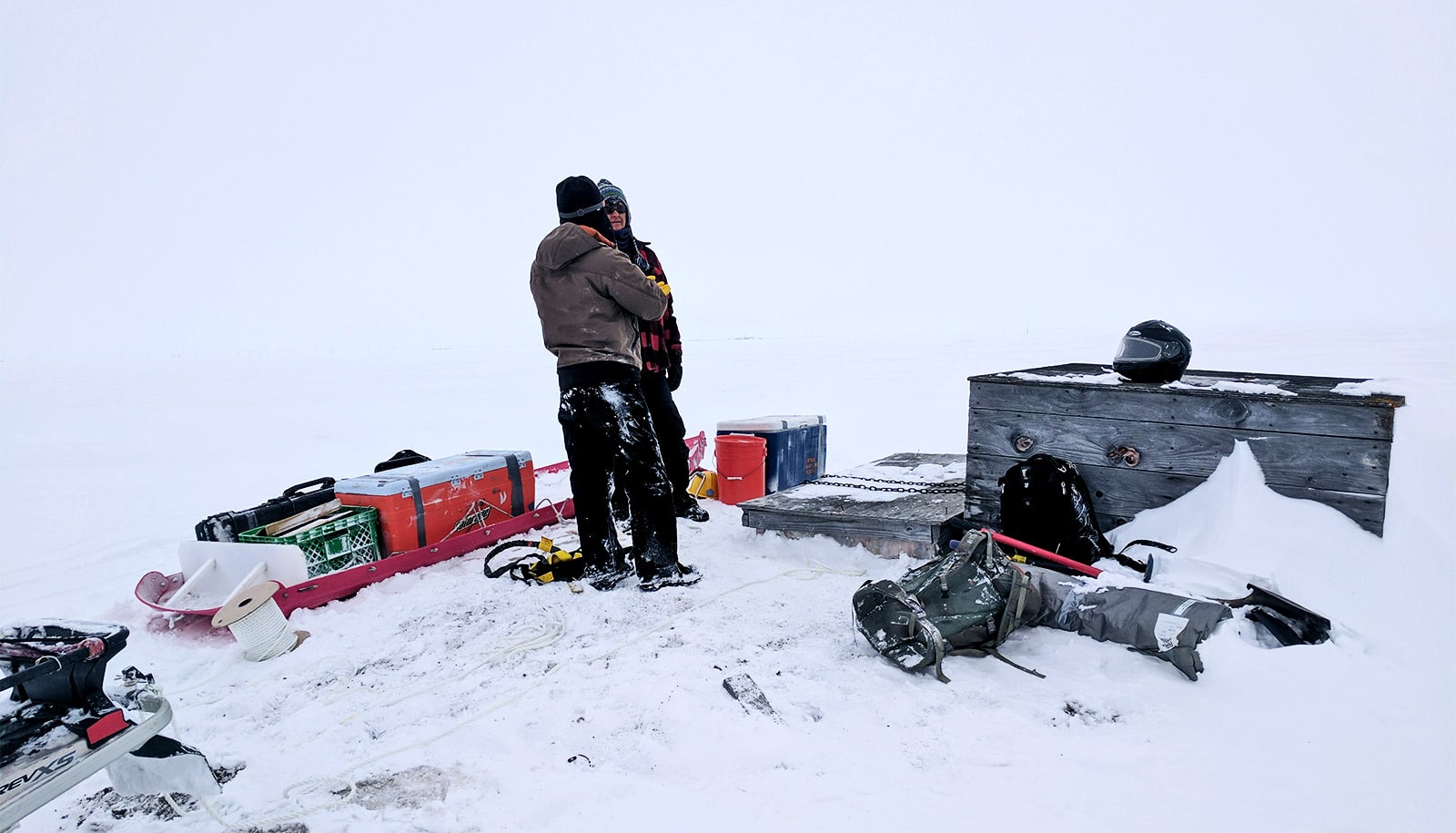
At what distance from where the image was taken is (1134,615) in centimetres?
291

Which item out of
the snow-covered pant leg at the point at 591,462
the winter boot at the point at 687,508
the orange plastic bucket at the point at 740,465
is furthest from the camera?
the orange plastic bucket at the point at 740,465

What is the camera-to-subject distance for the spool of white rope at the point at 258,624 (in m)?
3.16

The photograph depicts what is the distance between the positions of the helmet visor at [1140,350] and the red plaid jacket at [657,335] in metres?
2.61

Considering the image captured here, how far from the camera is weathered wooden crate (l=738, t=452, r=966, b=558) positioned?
430 cm

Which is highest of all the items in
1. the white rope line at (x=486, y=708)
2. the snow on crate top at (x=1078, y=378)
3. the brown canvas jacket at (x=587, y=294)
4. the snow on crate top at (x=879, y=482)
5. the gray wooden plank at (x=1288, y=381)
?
the brown canvas jacket at (x=587, y=294)

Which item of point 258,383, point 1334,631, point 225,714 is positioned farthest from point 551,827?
point 258,383

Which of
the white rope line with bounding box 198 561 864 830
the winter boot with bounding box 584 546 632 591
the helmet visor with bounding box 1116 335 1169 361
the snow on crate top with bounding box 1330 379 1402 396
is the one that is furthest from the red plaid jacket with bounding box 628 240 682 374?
the snow on crate top with bounding box 1330 379 1402 396

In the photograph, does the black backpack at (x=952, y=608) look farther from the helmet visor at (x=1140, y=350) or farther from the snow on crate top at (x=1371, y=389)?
the snow on crate top at (x=1371, y=389)

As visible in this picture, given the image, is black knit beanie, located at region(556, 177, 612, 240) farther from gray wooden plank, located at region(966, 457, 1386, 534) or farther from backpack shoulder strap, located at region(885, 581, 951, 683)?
gray wooden plank, located at region(966, 457, 1386, 534)

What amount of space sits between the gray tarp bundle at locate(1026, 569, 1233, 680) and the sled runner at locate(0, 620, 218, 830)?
295cm

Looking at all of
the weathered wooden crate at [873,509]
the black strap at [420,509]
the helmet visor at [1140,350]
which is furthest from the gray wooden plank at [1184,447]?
the black strap at [420,509]

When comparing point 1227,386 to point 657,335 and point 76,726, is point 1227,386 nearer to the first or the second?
point 657,335

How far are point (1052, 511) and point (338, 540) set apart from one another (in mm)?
3696

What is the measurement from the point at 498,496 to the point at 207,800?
9.52 feet
